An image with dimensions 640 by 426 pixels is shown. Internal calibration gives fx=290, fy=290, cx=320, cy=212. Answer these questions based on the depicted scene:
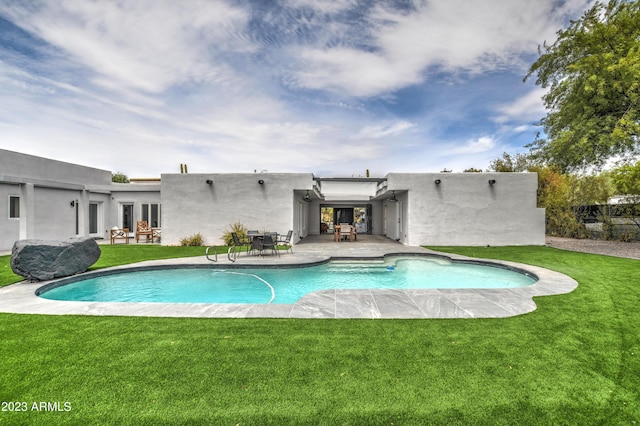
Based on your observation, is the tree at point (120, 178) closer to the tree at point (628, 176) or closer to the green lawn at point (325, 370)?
the green lawn at point (325, 370)

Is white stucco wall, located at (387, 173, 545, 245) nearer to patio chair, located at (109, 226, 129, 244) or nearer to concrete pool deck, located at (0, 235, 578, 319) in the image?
concrete pool deck, located at (0, 235, 578, 319)

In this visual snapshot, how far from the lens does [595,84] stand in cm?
1340

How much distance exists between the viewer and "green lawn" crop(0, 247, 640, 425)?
8.18 feet

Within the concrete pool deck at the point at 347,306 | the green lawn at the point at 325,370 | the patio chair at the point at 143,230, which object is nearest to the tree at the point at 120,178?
the patio chair at the point at 143,230

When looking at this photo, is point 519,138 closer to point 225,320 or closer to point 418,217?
point 418,217

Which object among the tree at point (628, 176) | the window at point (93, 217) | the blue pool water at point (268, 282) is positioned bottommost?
the blue pool water at point (268, 282)

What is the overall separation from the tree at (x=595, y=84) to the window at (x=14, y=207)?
89.0ft

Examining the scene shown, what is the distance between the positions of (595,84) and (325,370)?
1799cm

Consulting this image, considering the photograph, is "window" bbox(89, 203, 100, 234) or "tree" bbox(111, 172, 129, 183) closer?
"window" bbox(89, 203, 100, 234)

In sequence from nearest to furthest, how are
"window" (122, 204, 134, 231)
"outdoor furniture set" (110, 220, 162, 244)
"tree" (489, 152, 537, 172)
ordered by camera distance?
1. "outdoor furniture set" (110, 220, 162, 244)
2. "window" (122, 204, 134, 231)
3. "tree" (489, 152, 537, 172)

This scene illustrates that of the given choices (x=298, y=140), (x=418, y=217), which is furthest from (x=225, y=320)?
(x=298, y=140)

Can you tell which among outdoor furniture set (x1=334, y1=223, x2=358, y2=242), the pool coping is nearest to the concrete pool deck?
the pool coping

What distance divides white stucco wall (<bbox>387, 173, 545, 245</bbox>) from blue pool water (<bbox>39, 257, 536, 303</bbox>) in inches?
199

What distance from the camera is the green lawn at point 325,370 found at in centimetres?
249
